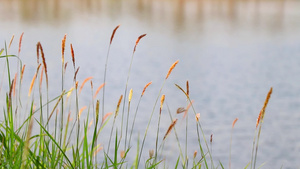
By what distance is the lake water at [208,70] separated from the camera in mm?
6074

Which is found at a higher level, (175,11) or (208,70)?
(208,70)

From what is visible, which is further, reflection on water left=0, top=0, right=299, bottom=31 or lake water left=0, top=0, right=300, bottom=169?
reflection on water left=0, top=0, right=299, bottom=31

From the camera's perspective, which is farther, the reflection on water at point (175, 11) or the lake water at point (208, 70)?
the reflection on water at point (175, 11)

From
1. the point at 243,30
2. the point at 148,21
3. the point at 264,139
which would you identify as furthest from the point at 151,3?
the point at 264,139

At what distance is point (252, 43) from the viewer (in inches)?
589

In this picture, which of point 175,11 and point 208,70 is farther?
point 175,11

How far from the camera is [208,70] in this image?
1086cm

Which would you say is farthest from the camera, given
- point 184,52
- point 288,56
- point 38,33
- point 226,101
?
point 38,33

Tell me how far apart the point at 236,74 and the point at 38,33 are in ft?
24.3

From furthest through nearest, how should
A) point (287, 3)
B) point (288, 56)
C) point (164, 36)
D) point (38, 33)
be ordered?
point (287, 3) < point (164, 36) < point (38, 33) < point (288, 56)

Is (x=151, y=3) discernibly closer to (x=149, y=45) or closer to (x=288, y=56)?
(x=149, y=45)

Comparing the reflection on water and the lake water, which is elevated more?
the lake water

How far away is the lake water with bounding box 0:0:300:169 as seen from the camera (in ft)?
19.9

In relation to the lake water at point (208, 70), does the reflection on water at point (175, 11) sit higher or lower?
lower
